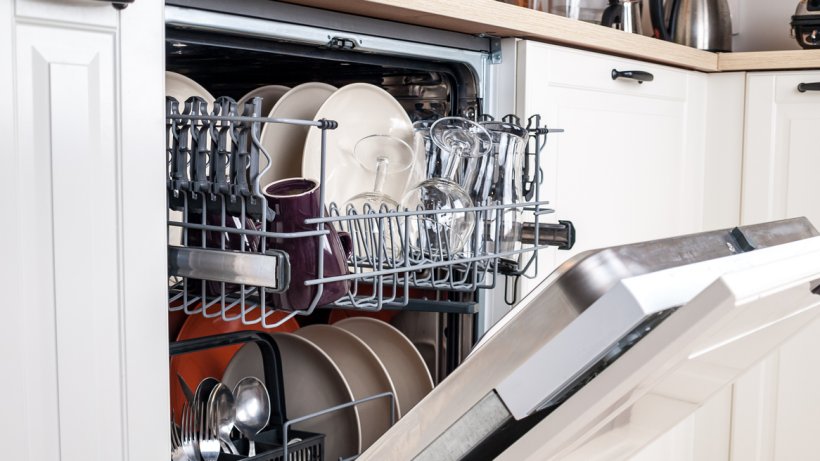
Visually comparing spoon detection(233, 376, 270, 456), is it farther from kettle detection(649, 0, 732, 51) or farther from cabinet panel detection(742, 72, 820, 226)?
kettle detection(649, 0, 732, 51)

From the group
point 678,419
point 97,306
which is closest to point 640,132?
point 678,419

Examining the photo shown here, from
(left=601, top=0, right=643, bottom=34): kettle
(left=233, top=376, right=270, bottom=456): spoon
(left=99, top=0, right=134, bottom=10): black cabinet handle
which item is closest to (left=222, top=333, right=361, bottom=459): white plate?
(left=233, top=376, right=270, bottom=456): spoon

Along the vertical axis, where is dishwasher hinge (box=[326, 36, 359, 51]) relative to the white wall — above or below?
below

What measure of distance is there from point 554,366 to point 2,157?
399 mm

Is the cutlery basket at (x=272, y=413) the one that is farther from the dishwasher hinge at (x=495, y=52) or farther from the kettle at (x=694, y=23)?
the kettle at (x=694, y=23)

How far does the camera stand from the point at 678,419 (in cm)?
89

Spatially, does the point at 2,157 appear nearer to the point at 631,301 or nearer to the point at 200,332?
the point at 631,301

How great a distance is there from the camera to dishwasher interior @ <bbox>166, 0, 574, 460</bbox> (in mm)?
755

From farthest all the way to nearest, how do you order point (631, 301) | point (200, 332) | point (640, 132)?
point (640, 132)
point (200, 332)
point (631, 301)

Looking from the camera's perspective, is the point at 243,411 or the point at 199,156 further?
the point at 243,411

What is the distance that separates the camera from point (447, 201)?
1.01 metres

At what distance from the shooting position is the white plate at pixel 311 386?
1.14 m

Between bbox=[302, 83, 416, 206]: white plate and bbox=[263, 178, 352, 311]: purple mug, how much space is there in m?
0.27

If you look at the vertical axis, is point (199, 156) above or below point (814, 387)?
above
